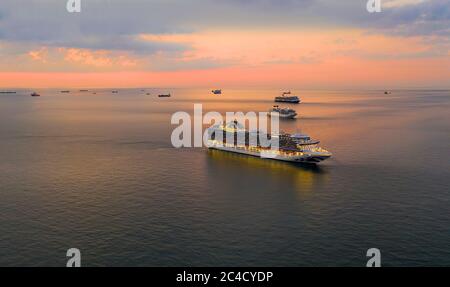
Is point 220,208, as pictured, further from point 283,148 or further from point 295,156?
point 283,148

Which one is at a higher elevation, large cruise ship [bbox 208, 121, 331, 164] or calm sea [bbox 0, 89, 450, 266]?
large cruise ship [bbox 208, 121, 331, 164]

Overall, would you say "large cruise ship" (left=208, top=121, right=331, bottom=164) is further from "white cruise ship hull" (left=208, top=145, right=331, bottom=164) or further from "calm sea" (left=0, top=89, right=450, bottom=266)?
"calm sea" (left=0, top=89, right=450, bottom=266)

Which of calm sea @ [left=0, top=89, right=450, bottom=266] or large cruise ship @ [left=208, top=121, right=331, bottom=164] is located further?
large cruise ship @ [left=208, top=121, right=331, bottom=164]

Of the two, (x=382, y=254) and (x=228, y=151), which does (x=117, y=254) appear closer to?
(x=382, y=254)

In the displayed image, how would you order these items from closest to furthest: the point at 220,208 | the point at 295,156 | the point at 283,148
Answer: the point at 220,208
the point at 295,156
the point at 283,148

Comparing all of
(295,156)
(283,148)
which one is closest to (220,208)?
(295,156)

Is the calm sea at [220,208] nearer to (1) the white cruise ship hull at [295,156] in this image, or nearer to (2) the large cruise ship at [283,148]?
(1) the white cruise ship hull at [295,156]

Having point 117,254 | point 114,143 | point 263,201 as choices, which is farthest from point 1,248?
point 114,143

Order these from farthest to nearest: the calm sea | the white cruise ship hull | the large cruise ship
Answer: the large cruise ship, the white cruise ship hull, the calm sea

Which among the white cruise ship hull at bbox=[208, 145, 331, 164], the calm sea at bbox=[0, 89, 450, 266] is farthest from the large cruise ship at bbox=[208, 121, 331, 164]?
the calm sea at bbox=[0, 89, 450, 266]
